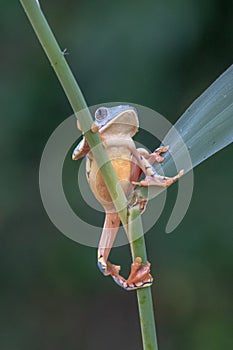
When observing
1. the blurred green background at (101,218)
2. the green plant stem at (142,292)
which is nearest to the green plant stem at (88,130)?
the green plant stem at (142,292)

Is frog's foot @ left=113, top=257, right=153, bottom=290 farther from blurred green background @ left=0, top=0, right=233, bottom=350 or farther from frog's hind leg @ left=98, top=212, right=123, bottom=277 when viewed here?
blurred green background @ left=0, top=0, right=233, bottom=350

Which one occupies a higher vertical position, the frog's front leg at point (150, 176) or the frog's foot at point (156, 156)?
the frog's foot at point (156, 156)

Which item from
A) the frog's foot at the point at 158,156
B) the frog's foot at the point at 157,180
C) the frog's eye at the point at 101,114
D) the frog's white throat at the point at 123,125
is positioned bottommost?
the frog's foot at the point at 157,180

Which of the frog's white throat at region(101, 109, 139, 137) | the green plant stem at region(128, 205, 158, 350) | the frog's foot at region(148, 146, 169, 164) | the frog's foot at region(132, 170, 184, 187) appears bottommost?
the green plant stem at region(128, 205, 158, 350)

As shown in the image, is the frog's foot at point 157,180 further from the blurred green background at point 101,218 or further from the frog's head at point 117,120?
the blurred green background at point 101,218

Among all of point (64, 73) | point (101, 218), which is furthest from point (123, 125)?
point (101, 218)

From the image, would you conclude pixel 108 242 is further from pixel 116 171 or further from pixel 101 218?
pixel 101 218

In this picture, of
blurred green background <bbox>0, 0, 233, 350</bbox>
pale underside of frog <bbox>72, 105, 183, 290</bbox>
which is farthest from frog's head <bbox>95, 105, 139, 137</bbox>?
blurred green background <bbox>0, 0, 233, 350</bbox>

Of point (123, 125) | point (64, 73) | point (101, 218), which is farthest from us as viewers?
point (101, 218)
